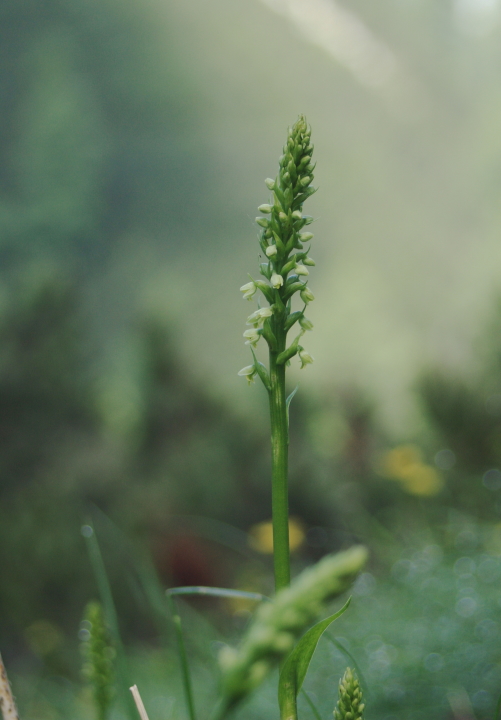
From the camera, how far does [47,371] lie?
2039 millimetres

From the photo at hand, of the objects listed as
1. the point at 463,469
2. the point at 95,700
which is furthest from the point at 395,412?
the point at 95,700

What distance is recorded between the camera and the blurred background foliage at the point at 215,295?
2.02m

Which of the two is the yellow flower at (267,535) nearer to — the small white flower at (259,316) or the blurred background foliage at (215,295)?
the blurred background foliage at (215,295)

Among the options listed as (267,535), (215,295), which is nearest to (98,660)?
(267,535)

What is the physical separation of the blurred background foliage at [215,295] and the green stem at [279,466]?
164 centimetres

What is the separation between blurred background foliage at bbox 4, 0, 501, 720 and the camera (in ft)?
6.64

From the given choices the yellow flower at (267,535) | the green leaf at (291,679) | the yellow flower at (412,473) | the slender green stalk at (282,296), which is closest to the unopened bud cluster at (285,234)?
the slender green stalk at (282,296)

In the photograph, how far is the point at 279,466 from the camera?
27 centimetres

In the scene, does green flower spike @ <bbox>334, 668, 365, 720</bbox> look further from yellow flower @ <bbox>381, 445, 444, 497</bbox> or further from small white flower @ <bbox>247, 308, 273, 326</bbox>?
yellow flower @ <bbox>381, 445, 444, 497</bbox>

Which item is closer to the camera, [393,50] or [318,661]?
[318,661]

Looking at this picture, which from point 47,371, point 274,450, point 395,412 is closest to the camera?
point 274,450

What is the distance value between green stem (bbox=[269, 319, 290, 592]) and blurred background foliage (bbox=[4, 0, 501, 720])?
164cm

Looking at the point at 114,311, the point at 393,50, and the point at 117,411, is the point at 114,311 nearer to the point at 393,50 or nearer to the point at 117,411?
the point at 117,411

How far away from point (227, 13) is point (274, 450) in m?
2.46
